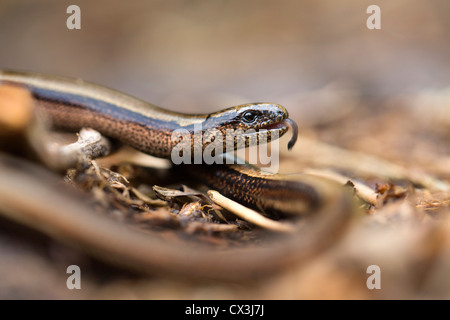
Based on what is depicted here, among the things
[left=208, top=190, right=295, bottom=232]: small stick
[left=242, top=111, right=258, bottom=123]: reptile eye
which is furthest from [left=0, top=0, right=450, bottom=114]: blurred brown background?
[left=208, top=190, right=295, bottom=232]: small stick

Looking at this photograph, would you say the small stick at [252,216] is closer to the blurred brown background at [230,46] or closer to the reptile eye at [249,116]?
the reptile eye at [249,116]

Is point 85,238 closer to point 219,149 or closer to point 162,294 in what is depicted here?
point 162,294

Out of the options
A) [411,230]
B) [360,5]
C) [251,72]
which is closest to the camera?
[411,230]

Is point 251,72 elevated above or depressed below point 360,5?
below

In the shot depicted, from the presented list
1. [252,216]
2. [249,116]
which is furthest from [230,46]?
[252,216]

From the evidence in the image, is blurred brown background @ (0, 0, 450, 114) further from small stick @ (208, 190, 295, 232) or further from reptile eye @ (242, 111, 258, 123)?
small stick @ (208, 190, 295, 232)

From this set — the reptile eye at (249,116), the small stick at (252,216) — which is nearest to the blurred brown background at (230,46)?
the reptile eye at (249,116)

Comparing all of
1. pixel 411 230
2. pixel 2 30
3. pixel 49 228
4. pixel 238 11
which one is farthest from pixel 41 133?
pixel 2 30

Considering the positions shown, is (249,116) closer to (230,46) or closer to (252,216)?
(252,216)
